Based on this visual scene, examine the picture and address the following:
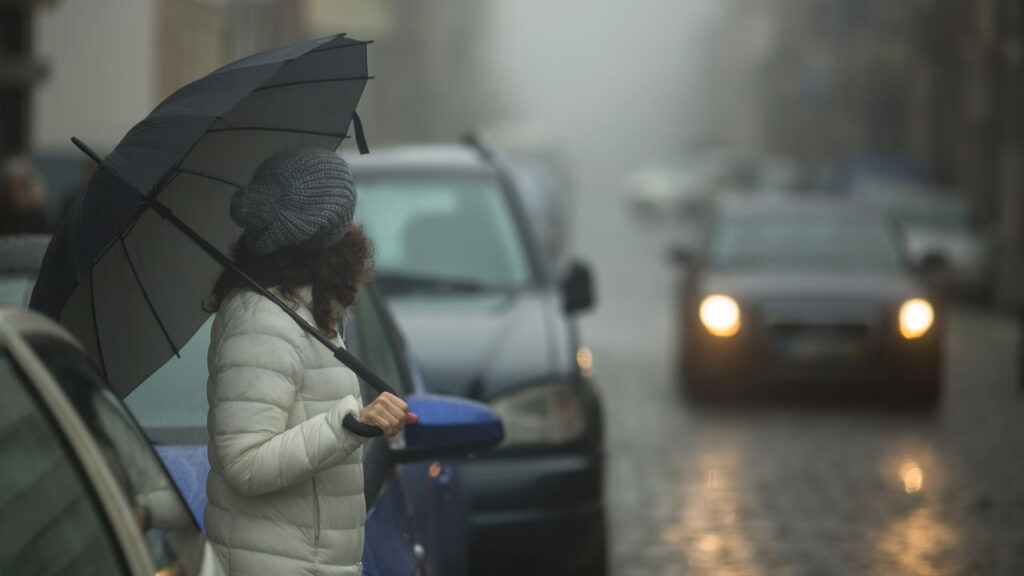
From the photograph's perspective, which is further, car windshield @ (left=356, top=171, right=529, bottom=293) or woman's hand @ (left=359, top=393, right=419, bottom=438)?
car windshield @ (left=356, top=171, right=529, bottom=293)

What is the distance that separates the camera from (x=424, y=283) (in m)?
9.64

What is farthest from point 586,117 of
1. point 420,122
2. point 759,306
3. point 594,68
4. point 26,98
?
point 759,306

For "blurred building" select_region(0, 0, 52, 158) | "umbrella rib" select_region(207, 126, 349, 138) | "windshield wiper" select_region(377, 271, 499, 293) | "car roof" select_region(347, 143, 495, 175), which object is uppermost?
"blurred building" select_region(0, 0, 52, 158)

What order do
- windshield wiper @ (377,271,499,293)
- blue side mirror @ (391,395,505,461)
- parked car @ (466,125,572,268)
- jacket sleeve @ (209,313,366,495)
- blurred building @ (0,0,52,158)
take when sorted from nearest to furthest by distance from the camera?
jacket sleeve @ (209,313,366,495), blue side mirror @ (391,395,505,461), windshield wiper @ (377,271,499,293), blurred building @ (0,0,52,158), parked car @ (466,125,572,268)

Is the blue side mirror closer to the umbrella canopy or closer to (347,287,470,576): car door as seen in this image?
(347,287,470,576): car door

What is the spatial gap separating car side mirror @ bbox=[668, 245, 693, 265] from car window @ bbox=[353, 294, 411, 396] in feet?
36.9

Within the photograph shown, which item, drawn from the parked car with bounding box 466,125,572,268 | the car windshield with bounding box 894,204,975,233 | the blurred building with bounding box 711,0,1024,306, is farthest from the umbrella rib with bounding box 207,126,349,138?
the car windshield with bounding box 894,204,975,233

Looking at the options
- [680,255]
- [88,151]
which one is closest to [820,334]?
[680,255]

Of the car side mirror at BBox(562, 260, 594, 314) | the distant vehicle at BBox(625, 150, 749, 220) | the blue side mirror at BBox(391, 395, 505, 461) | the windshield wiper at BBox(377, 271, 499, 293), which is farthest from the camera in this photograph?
the distant vehicle at BBox(625, 150, 749, 220)

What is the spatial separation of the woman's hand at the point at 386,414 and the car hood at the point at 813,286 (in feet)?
38.0

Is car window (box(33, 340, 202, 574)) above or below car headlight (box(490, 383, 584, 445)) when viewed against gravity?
above

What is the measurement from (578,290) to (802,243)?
7.06 m

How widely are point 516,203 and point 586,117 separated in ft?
374

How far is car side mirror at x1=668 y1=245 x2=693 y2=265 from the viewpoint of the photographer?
16.9m
